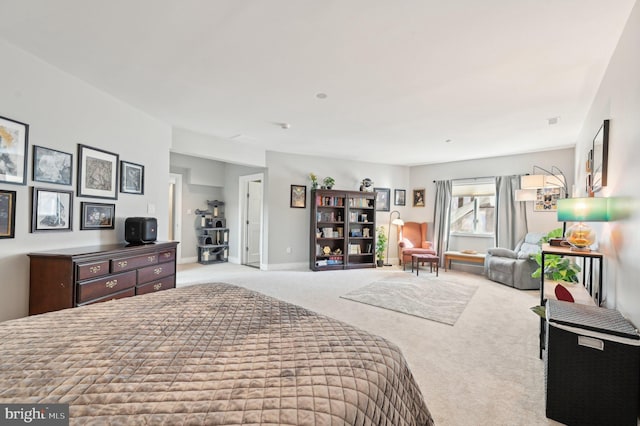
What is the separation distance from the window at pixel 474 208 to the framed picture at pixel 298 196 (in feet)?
11.3

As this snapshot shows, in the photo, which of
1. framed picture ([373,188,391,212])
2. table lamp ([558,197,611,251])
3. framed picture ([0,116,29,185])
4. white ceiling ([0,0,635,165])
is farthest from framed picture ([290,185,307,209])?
table lamp ([558,197,611,251])

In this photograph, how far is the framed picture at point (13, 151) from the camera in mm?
2236

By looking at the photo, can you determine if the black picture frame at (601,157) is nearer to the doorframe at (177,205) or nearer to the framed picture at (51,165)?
the framed picture at (51,165)

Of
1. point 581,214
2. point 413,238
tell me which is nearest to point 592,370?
point 581,214

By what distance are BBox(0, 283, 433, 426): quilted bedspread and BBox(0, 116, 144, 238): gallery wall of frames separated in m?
1.59

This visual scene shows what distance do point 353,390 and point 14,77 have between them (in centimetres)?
337

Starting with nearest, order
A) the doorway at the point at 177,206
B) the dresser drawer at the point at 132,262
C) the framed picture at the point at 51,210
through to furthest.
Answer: the framed picture at the point at 51,210 → the dresser drawer at the point at 132,262 → the doorway at the point at 177,206

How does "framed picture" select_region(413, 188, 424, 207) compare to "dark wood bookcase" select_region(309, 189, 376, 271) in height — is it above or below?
above

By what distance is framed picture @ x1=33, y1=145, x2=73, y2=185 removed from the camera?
8.20 feet

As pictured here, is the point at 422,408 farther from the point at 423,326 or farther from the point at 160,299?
the point at 423,326

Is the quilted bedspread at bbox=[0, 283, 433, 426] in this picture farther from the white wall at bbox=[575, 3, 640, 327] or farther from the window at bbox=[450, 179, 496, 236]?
the window at bbox=[450, 179, 496, 236]

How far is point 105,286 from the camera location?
103 inches

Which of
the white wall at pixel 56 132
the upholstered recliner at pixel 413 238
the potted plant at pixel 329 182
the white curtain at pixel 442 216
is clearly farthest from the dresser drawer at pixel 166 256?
the white curtain at pixel 442 216

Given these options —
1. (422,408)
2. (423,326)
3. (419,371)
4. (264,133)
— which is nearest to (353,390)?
(422,408)
